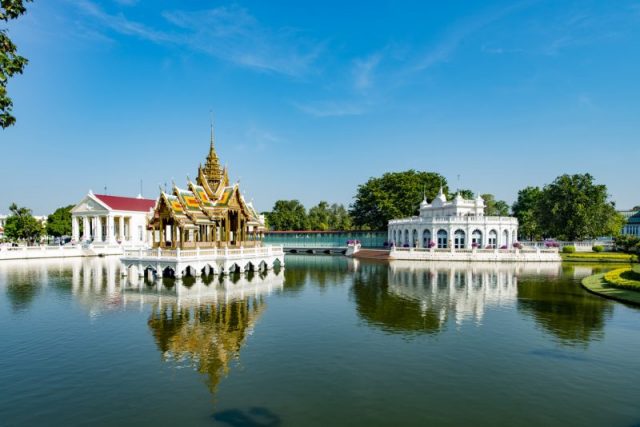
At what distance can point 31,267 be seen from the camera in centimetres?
4791

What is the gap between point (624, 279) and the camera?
33281 millimetres

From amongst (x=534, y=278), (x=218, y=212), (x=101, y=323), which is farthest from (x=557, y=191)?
(x=101, y=323)

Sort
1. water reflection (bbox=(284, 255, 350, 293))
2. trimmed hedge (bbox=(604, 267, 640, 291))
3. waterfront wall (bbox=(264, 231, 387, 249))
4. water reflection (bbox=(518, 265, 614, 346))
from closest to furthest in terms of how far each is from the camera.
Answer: water reflection (bbox=(518, 265, 614, 346)) → trimmed hedge (bbox=(604, 267, 640, 291)) → water reflection (bbox=(284, 255, 350, 293)) → waterfront wall (bbox=(264, 231, 387, 249))

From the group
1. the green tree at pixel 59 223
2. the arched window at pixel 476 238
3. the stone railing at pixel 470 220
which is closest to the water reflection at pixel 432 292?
the arched window at pixel 476 238

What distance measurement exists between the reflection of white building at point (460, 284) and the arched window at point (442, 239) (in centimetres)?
1042

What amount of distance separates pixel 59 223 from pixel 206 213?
222 ft

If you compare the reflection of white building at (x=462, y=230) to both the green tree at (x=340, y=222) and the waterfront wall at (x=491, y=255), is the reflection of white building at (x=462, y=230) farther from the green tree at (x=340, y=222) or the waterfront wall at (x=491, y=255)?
the green tree at (x=340, y=222)

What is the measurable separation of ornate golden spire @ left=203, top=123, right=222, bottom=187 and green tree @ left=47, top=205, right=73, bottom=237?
60.2 metres

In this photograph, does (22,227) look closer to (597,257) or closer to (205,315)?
(205,315)

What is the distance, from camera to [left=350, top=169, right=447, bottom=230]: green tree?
265ft

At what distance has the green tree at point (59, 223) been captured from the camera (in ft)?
295

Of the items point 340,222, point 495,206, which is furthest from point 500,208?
point 340,222

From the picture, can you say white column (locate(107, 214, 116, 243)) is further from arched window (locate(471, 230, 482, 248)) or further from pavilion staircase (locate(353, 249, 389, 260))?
arched window (locate(471, 230, 482, 248))

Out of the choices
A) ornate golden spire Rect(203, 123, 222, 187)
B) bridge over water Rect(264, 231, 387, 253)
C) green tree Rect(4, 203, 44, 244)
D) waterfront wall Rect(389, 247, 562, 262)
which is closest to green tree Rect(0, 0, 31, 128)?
ornate golden spire Rect(203, 123, 222, 187)
